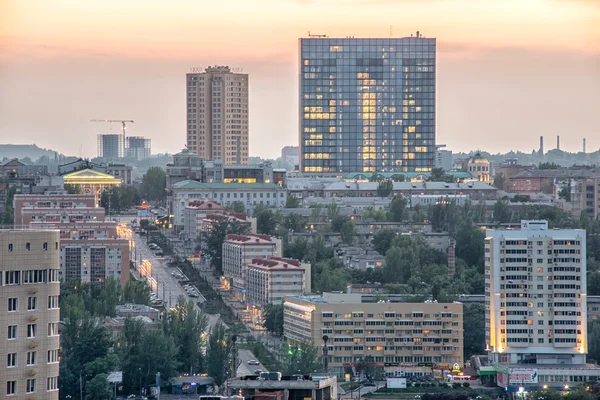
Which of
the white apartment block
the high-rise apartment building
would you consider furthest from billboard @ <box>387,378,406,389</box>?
the high-rise apartment building

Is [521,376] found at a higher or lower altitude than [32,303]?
lower

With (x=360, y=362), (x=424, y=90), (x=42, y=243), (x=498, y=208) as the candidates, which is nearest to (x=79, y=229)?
(x=360, y=362)

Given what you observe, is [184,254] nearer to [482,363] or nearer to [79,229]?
[79,229]

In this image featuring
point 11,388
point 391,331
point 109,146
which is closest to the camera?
point 11,388

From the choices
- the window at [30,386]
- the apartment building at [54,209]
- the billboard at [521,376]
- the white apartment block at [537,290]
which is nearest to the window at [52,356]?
the window at [30,386]

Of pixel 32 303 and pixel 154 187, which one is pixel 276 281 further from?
pixel 154 187

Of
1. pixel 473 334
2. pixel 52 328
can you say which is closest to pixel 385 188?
pixel 473 334

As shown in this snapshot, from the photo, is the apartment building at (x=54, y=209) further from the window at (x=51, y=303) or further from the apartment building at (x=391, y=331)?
the window at (x=51, y=303)
